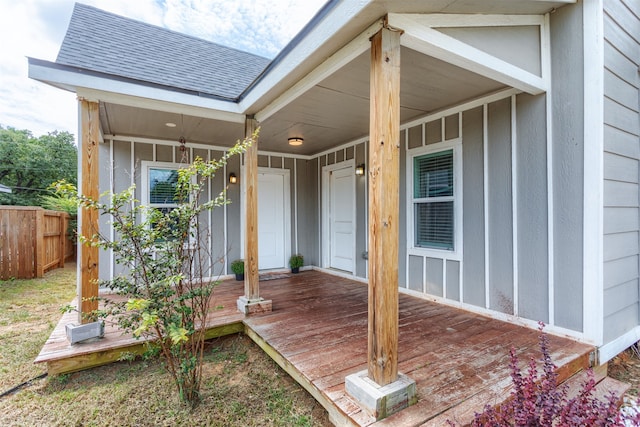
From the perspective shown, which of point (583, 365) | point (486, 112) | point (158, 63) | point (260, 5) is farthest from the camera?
point (260, 5)

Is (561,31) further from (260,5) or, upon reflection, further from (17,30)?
(17,30)

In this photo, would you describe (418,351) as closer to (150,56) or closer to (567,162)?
(567,162)

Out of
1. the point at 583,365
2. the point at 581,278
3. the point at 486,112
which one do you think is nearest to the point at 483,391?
the point at 583,365

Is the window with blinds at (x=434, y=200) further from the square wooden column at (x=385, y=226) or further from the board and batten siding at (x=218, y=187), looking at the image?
the board and batten siding at (x=218, y=187)

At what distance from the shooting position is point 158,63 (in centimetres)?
369

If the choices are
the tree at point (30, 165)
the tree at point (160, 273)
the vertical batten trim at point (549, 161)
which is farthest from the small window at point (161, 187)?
the tree at point (30, 165)

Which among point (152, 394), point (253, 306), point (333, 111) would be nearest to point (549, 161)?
point (333, 111)

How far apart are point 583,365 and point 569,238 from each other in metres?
1.04

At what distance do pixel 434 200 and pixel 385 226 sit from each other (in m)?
2.49

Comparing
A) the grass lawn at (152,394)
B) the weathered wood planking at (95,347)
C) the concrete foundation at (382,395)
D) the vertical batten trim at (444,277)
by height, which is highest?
the vertical batten trim at (444,277)

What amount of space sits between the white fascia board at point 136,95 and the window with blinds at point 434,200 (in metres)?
2.51

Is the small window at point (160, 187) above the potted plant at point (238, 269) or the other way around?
above

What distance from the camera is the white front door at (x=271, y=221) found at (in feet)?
19.6

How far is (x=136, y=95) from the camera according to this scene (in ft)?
9.96
